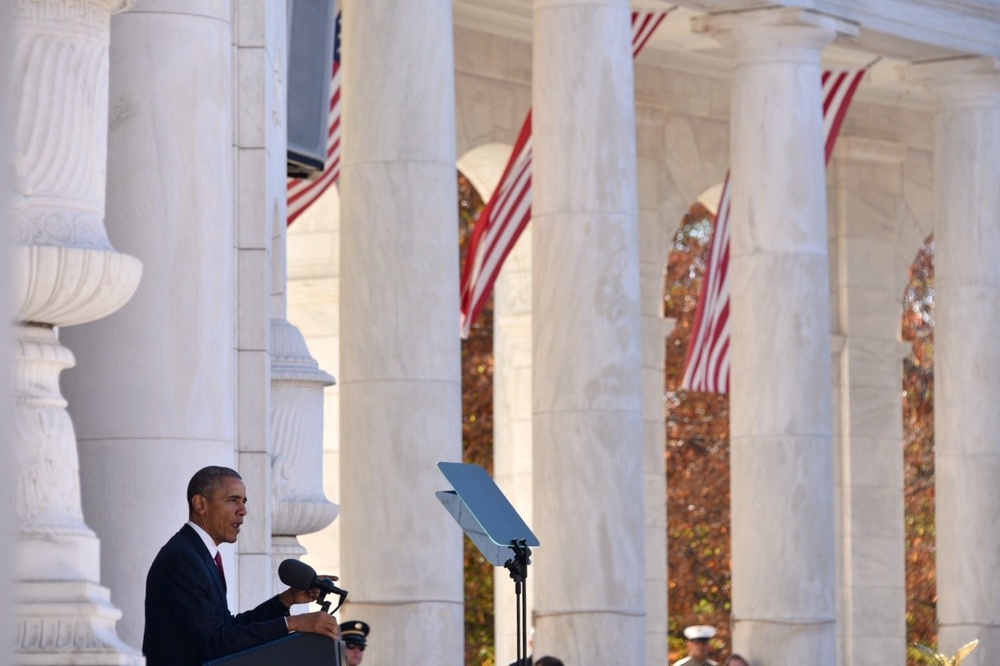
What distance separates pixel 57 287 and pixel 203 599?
3.31 metres

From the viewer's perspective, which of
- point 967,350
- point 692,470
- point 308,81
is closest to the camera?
→ point 308,81

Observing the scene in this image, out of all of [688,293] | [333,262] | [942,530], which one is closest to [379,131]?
[333,262]

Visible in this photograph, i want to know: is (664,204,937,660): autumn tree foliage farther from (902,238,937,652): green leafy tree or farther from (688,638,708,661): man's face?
(688,638,708,661): man's face

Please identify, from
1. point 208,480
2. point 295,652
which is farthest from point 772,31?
point 295,652

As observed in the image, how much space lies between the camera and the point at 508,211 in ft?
205

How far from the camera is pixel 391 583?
48688 mm

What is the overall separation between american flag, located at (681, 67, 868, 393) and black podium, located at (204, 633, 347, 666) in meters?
47.0

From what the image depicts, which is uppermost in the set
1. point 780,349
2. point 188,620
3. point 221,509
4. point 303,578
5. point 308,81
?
point 308,81

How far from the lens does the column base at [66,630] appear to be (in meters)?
16.6

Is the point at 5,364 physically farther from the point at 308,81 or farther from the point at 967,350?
the point at 967,350

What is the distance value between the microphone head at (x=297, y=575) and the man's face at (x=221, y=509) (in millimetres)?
1084

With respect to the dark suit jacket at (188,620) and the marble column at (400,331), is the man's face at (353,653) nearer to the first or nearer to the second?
the marble column at (400,331)

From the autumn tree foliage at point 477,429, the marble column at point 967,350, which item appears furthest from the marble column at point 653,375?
the autumn tree foliage at point 477,429

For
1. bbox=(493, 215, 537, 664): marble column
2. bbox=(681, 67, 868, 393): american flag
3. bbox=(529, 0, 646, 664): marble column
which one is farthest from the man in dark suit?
bbox=(493, 215, 537, 664): marble column
